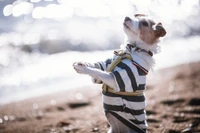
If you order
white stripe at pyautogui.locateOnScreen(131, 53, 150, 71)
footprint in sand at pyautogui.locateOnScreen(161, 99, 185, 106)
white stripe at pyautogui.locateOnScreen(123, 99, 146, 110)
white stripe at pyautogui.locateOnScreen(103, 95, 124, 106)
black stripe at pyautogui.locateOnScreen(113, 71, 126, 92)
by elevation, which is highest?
white stripe at pyautogui.locateOnScreen(131, 53, 150, 71)

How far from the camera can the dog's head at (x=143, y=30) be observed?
3279mm

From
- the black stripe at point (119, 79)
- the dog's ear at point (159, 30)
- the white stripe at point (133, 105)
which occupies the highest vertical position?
the dog's ear at point (159, 30)

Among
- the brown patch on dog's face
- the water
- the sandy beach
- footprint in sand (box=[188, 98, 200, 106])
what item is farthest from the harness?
the water

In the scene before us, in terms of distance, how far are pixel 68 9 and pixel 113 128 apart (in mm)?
12111

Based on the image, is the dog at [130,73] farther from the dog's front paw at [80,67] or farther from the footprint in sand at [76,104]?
the footprint in sand at [76,104]

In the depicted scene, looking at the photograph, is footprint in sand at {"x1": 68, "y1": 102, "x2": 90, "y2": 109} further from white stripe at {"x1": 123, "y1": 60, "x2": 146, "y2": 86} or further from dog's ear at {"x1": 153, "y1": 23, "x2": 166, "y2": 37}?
dog's ear at {"x1": 153, "y1": 23, "x2": 166, "y2": 37}

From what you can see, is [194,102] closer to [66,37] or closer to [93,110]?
[93,110]

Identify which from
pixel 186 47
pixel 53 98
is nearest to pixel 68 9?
pixel 186 47

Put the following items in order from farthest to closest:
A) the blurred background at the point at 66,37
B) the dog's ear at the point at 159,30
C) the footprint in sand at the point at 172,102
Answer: the blurred background at the point at 66,37 < the footprint in sand at the point at 172,102 < the dog's ear at the point at 159,30

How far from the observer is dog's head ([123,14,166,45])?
10.8ft

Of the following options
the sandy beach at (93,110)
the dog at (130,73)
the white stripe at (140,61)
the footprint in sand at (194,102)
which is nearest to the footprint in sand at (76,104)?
the sandy beach at (93,110)

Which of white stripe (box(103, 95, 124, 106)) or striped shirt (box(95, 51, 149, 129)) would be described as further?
white stripe (box(103, 95, 124, 106))

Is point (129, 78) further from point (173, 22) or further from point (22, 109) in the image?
point (173, 22)

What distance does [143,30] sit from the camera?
10.9 ft
